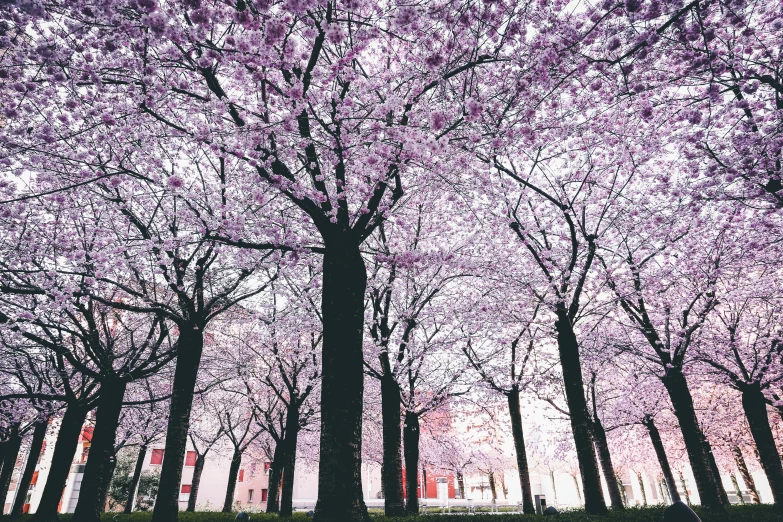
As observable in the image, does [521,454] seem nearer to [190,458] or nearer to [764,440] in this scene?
[764,440]

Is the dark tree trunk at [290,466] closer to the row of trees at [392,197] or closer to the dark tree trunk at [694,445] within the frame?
the row of trees at [392,197]

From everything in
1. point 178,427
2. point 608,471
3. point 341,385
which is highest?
point 341,385

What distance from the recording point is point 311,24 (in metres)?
6.97

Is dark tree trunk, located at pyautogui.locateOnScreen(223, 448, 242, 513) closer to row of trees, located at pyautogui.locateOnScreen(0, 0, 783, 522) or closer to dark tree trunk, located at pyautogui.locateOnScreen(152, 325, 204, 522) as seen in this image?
row of trees, located at pyautogui.locateOnScreen(0, 0, 783, 522)

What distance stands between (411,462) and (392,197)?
34.2ft

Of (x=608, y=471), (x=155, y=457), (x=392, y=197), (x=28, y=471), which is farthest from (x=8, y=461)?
(x=608, y=471)

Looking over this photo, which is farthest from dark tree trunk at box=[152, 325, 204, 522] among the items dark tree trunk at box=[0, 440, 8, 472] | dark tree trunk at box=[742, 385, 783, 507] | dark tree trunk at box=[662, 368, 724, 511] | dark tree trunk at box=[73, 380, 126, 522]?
dark tree trunk at box=[742, 385, 783, 507]

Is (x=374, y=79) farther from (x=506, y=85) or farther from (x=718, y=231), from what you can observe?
(x=718, y=231)

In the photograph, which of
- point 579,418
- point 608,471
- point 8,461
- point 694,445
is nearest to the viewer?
point 579,418

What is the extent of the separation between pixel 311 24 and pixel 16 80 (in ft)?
15.5

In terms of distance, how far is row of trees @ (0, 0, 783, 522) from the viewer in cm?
639

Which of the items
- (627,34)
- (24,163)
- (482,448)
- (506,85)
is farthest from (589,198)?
(482,448)

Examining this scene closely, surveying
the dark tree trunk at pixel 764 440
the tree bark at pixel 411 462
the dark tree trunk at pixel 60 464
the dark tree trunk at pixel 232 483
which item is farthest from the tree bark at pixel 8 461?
the dark tree trunk at pixel 764 440

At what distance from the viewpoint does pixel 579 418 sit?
10922 millimetres
